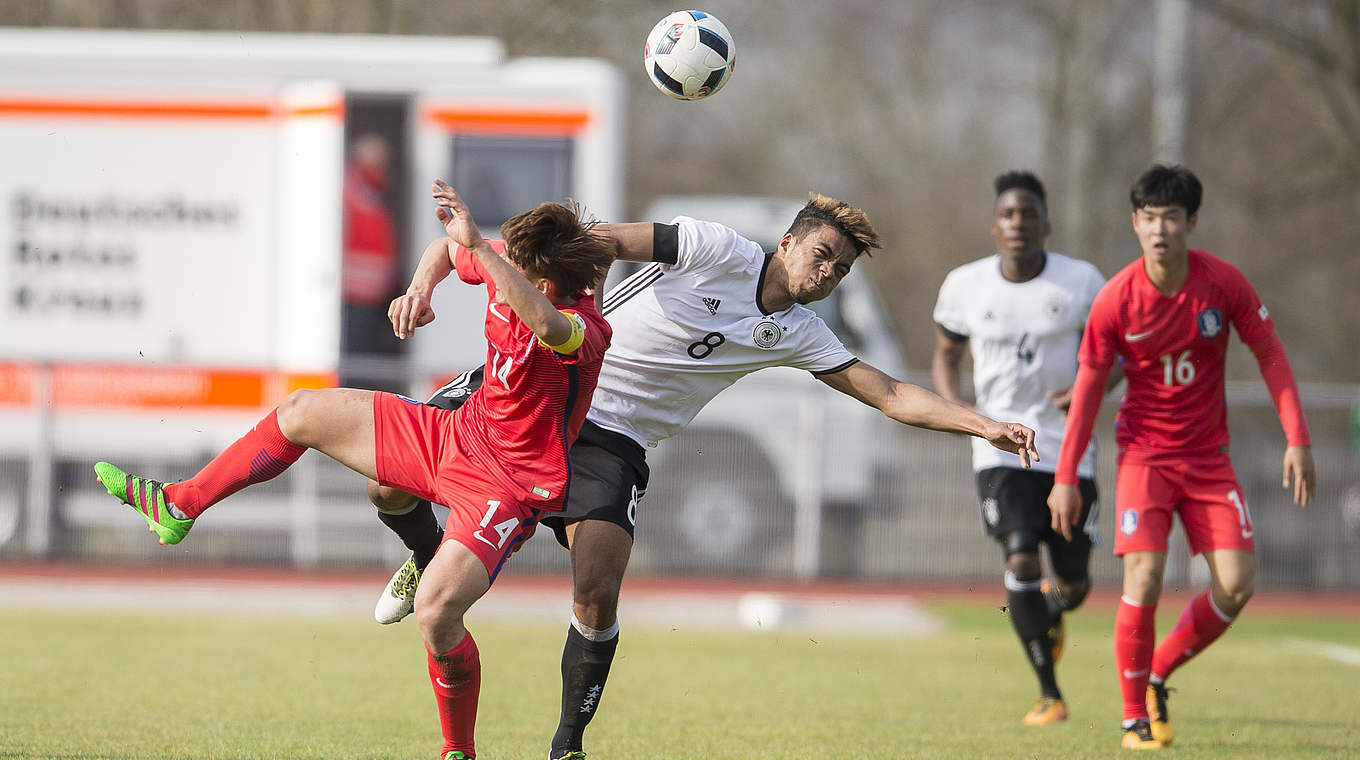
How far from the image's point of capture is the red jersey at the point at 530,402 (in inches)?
Result: 197

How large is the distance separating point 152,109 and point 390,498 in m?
9.61

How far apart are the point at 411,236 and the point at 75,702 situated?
7127 mm

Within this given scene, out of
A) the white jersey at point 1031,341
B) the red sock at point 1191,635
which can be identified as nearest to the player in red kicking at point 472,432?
the white jersey at point 1031,341

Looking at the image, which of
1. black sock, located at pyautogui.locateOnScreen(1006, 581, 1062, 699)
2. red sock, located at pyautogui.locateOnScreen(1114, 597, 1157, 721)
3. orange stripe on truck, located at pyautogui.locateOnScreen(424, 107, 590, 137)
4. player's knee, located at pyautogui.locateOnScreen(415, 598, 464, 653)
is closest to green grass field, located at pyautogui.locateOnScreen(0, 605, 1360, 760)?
red sock, located at pyautogui.locateOnScreen(1114, 597, 1157, 721)

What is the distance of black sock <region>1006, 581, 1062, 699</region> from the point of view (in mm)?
7559

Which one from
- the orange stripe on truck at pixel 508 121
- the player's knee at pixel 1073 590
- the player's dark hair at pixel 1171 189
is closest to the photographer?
the player's dark hair at pixel 1171 189

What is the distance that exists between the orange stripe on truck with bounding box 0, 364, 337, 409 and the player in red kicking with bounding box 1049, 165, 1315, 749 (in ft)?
27.6

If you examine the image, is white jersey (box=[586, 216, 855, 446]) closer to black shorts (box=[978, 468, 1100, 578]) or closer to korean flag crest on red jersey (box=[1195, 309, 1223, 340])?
korean flag crest on red jersey (box=[1195, 309, 1223, 340])

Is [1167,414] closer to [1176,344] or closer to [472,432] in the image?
[1176,344]

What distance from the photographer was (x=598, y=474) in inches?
220

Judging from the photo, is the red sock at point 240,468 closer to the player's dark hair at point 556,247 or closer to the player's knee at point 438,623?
the player's knee at point 438,623

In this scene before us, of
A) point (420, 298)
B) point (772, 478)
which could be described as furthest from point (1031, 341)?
point (772, 478)

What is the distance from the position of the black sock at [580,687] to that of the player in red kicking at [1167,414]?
2162 mm

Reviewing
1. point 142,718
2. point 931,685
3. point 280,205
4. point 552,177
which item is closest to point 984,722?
point 931,685
